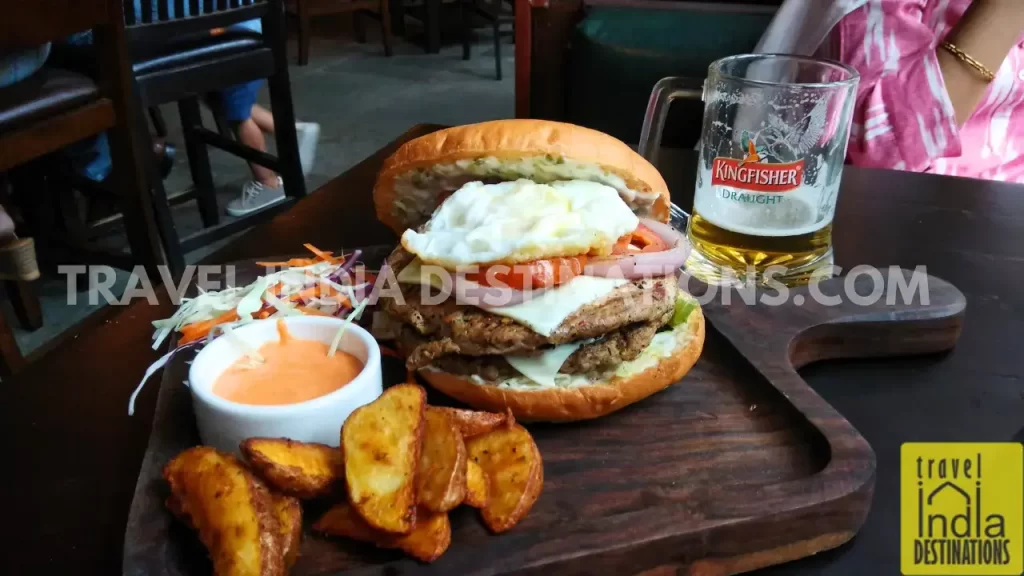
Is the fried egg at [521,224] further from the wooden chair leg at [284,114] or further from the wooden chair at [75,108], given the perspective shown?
the wooden chair leg at [284,114]

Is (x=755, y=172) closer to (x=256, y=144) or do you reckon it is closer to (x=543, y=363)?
(x=543, y=363)

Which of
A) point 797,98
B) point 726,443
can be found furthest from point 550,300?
point 797,98

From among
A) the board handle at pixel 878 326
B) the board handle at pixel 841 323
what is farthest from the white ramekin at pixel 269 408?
Answer: the board handle at pixel 878 326

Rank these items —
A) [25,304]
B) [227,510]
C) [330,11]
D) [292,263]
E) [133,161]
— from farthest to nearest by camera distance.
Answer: [330,11] < [25,304] < [133,161] < [292,263] < [227,510]

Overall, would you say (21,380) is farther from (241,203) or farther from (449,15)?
(449,15)

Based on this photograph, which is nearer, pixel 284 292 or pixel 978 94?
pixel 284 292

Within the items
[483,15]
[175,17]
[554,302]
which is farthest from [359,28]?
[554,302]
